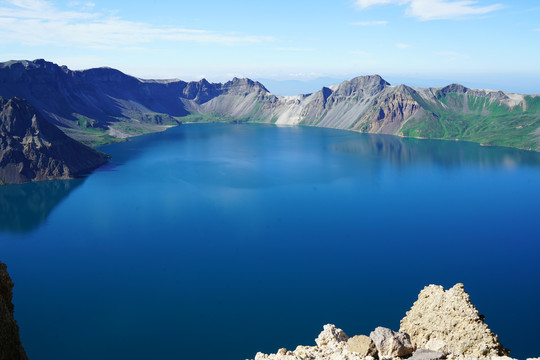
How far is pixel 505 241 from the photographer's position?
85.2 meters

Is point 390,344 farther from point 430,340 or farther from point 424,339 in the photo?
point 424,339

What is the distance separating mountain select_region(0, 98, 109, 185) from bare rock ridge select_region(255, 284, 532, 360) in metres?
144

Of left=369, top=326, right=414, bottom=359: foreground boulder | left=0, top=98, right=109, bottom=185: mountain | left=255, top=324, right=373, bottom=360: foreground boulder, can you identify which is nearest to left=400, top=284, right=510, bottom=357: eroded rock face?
left=369, top=326, right=414, bottom=359: foreground boulder

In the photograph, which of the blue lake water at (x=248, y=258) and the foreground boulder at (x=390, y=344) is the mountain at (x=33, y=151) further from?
the foreground boulder at (x=390, y=344)

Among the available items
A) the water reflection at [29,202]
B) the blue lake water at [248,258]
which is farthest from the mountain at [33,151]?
the blue lake water at [248,258]

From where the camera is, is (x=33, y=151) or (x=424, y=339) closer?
(x=424, y=339)

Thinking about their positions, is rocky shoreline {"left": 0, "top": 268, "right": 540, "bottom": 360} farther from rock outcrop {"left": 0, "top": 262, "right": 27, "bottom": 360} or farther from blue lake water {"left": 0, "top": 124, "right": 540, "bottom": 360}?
blue lake water {"left": 0, "top": 124, "right": 540, "bottom": 360}

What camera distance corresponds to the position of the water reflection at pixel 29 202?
98.8m

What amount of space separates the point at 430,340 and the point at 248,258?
51.5 m

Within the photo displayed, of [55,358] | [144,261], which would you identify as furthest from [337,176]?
[55,358]

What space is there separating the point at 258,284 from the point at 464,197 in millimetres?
82888

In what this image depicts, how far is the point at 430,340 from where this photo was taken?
1011 inches

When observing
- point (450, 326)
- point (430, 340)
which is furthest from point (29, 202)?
point (450, 326)

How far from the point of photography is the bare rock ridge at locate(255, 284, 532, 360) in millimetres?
22844
